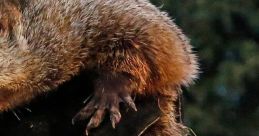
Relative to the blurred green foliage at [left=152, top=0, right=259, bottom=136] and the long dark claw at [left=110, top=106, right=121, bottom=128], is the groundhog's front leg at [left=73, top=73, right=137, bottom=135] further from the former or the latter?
the blurred green foliage at [left=152, top=0, right=259, bottom=136]

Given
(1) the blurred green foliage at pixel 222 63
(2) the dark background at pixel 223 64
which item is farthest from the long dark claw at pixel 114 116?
(1) the blurred green foliage at pixel 222 63

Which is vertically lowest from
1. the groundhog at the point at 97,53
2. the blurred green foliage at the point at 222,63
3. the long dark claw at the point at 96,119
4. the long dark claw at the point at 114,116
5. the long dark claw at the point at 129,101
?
the blurred green foliage at the point at 222,63

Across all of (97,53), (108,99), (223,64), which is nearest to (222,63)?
(223,64)

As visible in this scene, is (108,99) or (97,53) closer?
(108,99)

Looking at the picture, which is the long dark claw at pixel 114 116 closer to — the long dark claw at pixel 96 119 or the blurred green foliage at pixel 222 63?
the long dark claw at pixel 96 119

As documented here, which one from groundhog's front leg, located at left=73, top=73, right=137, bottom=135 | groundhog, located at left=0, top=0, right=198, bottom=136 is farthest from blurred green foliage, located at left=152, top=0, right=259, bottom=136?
groundhog's front leg, located at left=73, top=73, right=137, bottom=135

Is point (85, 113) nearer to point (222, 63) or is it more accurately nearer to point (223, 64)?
point (223, 64)
